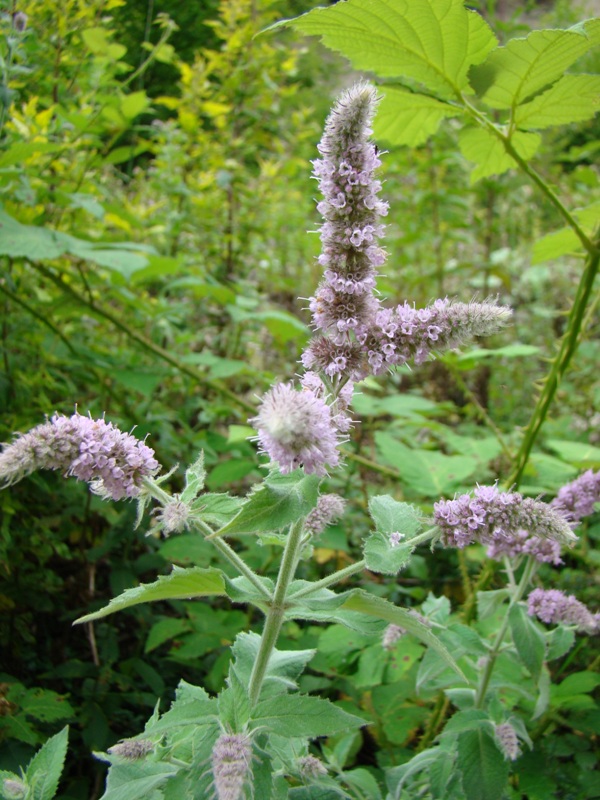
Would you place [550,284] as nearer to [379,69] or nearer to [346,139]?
[379,69]

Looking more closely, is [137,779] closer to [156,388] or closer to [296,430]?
[296,430]

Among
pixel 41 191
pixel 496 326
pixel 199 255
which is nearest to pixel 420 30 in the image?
pixel 496 326

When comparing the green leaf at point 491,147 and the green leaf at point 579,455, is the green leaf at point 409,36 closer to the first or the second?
the green leaf at point 491,147

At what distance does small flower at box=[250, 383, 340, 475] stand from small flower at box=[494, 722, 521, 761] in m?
0.92

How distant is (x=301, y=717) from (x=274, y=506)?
35cm

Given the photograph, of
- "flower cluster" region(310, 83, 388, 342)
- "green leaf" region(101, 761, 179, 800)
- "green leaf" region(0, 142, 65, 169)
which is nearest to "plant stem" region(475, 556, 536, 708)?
"green leaf" region(101, 761, 179, 800)

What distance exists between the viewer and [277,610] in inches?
46.8

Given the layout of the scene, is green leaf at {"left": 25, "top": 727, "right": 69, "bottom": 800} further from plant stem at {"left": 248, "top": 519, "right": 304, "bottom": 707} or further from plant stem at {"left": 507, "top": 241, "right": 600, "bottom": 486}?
plant stem at {"left": 507, "top": 241, "right": 600, "bottom": 486}

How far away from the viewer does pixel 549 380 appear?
187 cm

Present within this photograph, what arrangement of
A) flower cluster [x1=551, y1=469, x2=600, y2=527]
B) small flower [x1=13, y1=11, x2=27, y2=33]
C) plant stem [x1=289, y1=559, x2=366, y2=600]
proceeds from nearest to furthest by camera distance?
plant stem [x1=289, y1=559, x2=366, y2=600], flower cluster [x1=551, y1=469, x2=600, y2=527], small flower [x1=13, y1=11, x2=27, y2=33]

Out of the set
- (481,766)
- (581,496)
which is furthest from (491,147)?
(481,766)

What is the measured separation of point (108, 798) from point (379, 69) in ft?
5.56

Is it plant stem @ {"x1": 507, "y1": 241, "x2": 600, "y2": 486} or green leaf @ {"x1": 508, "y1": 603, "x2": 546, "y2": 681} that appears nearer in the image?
green leaf @ {"x1": 508, "y1": 603, "x2": 546, "y2": 681}

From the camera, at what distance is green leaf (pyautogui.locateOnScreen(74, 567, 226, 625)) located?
3.28 feet
